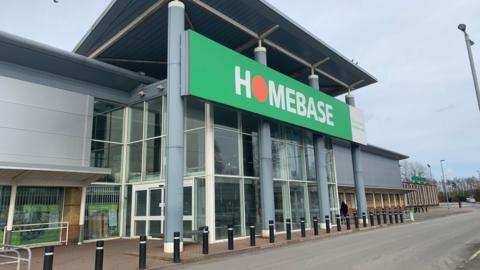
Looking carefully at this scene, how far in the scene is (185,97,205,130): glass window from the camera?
52.5 feet

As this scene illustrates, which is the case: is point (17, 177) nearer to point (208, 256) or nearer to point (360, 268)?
point (208, 256)

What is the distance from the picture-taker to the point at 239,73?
52.2ft

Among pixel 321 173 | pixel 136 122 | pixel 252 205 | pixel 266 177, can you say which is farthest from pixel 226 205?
pixel 321 173

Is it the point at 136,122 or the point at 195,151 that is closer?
the point at 195,151

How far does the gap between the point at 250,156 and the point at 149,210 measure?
5.28m

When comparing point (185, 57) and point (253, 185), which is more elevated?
point (185, 57)

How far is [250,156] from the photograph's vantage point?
17672 mm

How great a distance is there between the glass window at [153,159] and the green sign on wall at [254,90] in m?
4.61

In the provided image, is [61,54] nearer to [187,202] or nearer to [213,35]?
[213,35]

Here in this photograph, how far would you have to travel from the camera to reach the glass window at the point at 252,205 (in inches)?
659

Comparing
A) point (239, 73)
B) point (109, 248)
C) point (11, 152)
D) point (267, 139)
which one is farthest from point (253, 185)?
point (11, 152)

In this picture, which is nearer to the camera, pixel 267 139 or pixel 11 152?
pixel 11 152

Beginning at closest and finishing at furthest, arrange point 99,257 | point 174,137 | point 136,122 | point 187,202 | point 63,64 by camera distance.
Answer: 1. point 99,257
2. point 174,137
3. point 187,202
4. point 63,64
5. point 136,122

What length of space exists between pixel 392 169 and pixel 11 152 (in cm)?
4588
